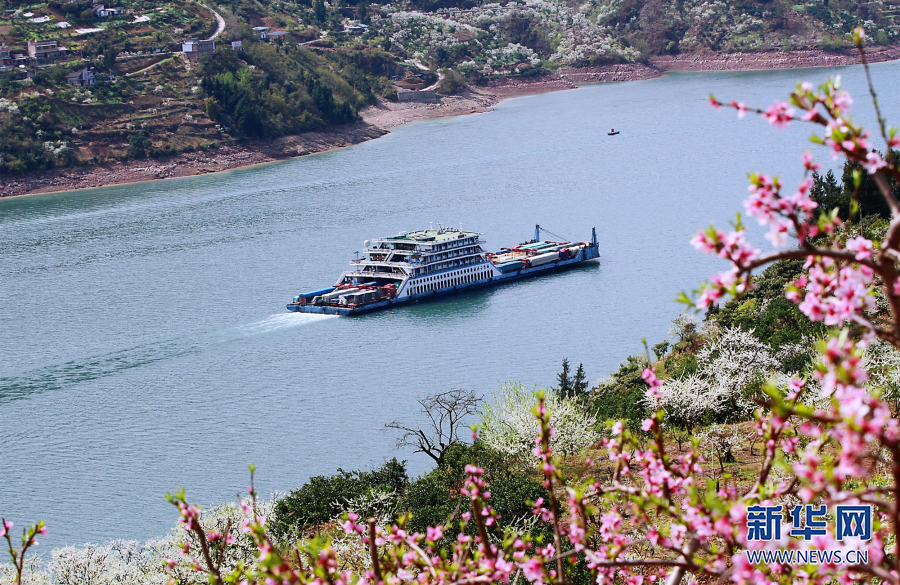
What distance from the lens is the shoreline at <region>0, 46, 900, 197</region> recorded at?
351 ft

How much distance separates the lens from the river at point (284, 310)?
38156 mm

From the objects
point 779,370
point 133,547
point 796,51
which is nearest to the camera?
point 133,547

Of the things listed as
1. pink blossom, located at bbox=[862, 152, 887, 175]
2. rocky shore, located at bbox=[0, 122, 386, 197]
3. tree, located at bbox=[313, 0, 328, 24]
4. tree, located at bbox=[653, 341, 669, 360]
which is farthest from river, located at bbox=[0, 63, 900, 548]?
tree, located at bbox=[313, 0, 328, 24]

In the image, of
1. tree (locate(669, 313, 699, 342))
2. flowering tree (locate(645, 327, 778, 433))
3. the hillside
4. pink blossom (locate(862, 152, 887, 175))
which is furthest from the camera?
the hillside

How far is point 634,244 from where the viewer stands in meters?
69.4

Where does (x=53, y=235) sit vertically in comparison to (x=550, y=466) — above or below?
below

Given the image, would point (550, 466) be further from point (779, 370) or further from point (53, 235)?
point (53, 235)

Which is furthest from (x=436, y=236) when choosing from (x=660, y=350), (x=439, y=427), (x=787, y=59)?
(x=787, y=59)

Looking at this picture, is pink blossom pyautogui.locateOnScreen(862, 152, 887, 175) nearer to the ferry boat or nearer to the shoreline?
the ferry boat

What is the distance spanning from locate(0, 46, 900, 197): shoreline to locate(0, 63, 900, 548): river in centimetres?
283

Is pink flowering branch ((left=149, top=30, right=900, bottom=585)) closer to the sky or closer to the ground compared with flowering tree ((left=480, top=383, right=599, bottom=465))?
closer to the sky

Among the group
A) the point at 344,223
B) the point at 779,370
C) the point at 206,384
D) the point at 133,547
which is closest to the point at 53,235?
the point at 344,223

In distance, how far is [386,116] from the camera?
145 meters

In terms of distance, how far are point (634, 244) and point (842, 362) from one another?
65387 mm
